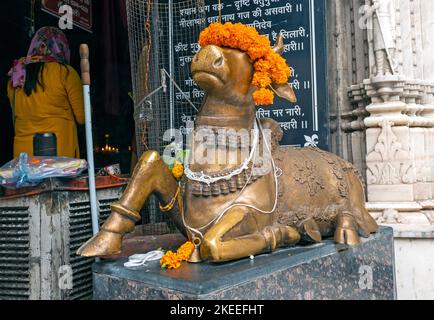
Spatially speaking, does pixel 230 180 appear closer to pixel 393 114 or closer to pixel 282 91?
pixel 282 91

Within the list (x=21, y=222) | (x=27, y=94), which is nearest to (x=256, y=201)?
(x=21, y=222)

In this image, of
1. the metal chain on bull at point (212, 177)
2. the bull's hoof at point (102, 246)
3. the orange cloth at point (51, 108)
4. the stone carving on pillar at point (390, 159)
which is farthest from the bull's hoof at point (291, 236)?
the orange cloth at point (51, 108)

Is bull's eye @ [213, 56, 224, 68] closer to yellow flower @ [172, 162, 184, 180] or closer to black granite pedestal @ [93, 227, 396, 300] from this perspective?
yellow flower @ [172, 162, 184, 180]

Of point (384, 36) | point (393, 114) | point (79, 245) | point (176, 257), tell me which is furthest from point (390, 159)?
point (79, 245)

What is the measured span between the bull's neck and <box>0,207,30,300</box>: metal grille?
119 centimetres

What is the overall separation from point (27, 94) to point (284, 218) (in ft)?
7.90

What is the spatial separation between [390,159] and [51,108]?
263 cm

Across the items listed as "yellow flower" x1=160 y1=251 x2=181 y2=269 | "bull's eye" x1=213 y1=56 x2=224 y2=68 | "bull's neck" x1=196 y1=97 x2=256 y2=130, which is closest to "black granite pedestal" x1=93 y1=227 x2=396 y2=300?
"yellow flower" x1=160 y1=251 x2=181 y2=269

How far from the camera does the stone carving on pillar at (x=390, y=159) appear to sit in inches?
129

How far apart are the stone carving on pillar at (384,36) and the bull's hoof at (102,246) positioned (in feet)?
7.87

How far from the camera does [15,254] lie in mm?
2484

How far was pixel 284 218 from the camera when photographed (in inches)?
83.7

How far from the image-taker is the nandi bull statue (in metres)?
1.87

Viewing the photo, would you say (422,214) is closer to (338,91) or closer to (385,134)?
(385,134)
